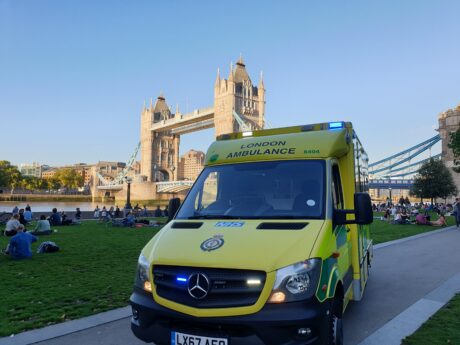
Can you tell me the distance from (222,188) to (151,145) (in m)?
123

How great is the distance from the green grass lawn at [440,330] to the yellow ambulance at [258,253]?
2.99ft

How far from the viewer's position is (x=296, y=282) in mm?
3287

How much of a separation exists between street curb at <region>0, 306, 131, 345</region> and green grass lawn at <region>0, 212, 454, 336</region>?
19 cm

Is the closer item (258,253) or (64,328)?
(258,253)

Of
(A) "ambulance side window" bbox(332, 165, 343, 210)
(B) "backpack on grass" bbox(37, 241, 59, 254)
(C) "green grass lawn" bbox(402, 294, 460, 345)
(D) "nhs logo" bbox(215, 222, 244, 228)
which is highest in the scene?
(A) "ambulance side window" bbox(332, 165, 343, 210)

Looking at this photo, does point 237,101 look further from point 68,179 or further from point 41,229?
point 68,179

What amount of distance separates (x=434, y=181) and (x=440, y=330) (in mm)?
46323

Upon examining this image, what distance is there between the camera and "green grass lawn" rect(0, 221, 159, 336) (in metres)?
5.67

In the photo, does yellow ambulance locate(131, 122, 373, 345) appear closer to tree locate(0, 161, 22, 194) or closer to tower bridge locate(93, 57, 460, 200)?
tower bridge locate(93, 57, 460, 200)

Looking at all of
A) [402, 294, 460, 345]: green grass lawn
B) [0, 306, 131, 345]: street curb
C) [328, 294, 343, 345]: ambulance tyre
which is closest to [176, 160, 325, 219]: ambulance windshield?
[328, 294, 343, 345]: ambulance tyre

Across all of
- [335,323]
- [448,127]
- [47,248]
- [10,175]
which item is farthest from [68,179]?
[335,323]

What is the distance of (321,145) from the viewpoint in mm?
4629

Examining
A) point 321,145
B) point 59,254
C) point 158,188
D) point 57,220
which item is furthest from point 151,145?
point 321,145

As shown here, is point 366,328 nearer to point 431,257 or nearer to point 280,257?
point 280,257
